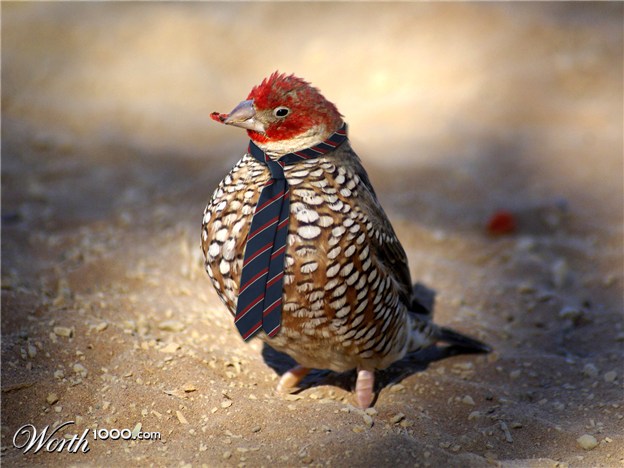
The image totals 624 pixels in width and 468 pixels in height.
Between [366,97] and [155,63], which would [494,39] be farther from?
[155,63]

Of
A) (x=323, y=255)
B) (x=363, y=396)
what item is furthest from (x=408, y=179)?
(x=323, y=255)

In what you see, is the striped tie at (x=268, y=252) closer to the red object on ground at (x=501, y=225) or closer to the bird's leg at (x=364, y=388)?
the bird's leg at (x=364, y=388)

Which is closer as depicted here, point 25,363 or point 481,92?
point 25,363

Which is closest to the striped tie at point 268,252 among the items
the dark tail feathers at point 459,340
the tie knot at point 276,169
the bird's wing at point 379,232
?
the tie knot at point 276,169

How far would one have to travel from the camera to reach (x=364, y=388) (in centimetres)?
371

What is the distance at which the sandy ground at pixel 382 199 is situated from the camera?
3.36 metres

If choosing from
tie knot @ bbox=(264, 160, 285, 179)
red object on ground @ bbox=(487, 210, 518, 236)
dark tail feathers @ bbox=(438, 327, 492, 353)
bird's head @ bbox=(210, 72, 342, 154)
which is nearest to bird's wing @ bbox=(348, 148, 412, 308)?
bird's head @ bbox=(210, 72, 342, 154)

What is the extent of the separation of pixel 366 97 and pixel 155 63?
255 cm

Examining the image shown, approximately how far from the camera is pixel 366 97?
25.5 ft

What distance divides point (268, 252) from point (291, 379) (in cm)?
104

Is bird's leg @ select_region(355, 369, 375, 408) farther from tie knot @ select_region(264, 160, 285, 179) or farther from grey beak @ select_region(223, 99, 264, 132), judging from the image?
grey beak @ select_region(223, 99, 264, 132)

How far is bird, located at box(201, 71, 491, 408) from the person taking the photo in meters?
3.10

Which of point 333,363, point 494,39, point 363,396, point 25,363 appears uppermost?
point 494,39

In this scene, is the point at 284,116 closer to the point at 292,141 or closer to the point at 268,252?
the point at 292,141
